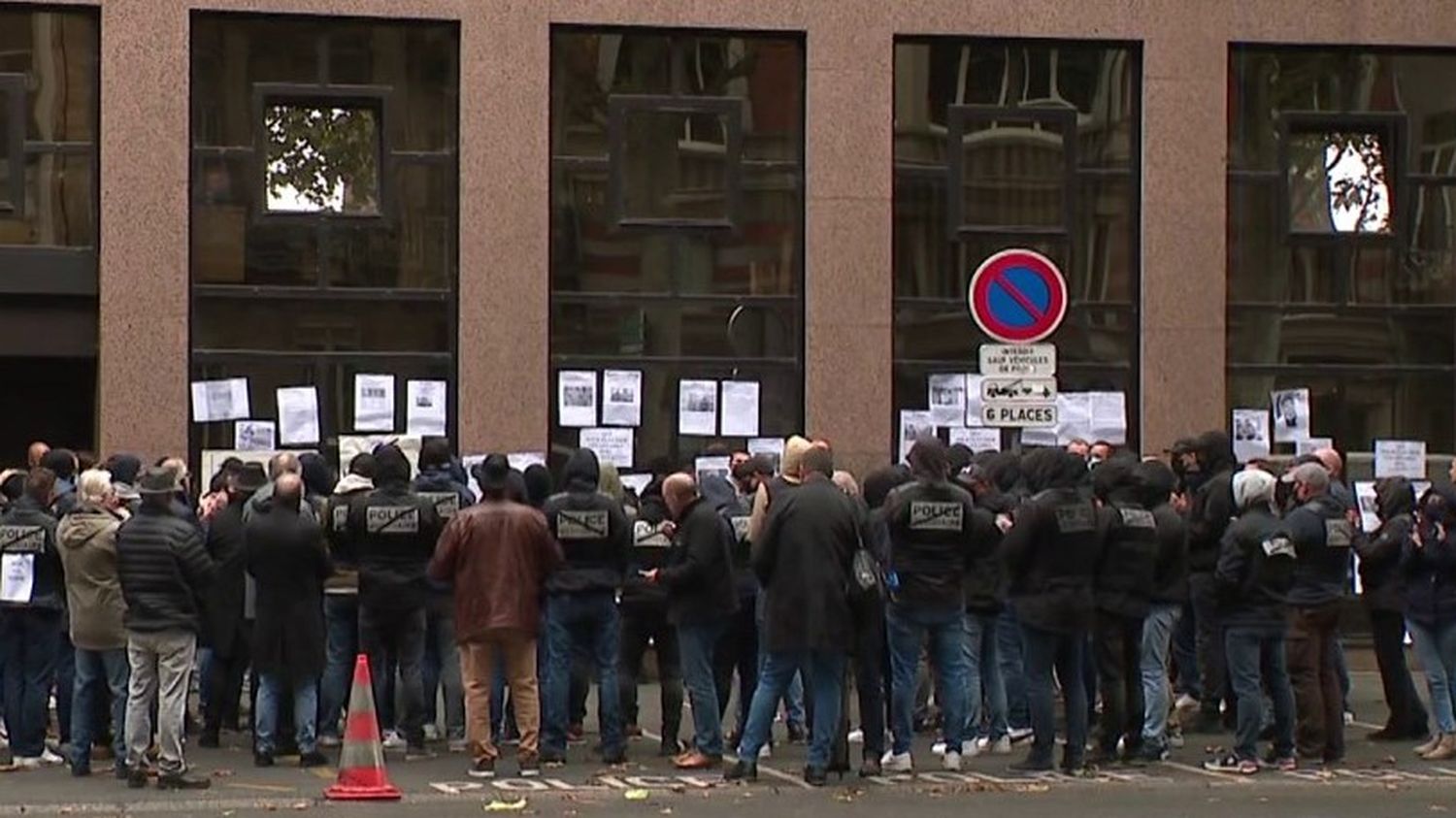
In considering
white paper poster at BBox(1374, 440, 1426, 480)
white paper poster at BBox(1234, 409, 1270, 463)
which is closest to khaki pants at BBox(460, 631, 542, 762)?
white paper poster at BBox(1234, 409, 1270, 463)

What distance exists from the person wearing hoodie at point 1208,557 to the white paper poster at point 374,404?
6.60m

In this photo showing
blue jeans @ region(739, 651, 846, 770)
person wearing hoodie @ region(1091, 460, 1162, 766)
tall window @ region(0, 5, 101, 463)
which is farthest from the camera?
tall window @ region(0, 5, 101, 463)

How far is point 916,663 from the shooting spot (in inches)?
651

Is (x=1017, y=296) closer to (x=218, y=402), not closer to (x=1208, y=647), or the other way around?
(x=1208, y=647)

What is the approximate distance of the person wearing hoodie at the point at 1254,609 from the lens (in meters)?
16.4

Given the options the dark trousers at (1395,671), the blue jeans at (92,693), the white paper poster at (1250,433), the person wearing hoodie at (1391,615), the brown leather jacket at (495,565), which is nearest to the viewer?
the brown leather jacket at (495,565)

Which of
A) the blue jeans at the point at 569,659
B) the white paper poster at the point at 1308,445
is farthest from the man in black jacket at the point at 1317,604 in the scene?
the white paper poster at the point at 1308,445

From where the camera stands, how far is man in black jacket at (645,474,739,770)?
16375 millimetres

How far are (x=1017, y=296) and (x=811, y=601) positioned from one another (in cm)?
374

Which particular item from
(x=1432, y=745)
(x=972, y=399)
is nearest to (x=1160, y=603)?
(x=1432, y=745)

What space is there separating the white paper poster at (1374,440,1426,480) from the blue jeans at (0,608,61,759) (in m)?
11.6

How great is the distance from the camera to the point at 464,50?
2177 centimetres

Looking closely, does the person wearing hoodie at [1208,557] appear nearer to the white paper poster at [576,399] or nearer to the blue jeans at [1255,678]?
the blue jeans at [1255,678]

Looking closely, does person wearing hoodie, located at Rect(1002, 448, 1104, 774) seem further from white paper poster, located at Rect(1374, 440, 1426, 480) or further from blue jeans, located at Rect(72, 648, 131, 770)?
white paper poster, located at Rect(1374, 440, 1426, 480)
